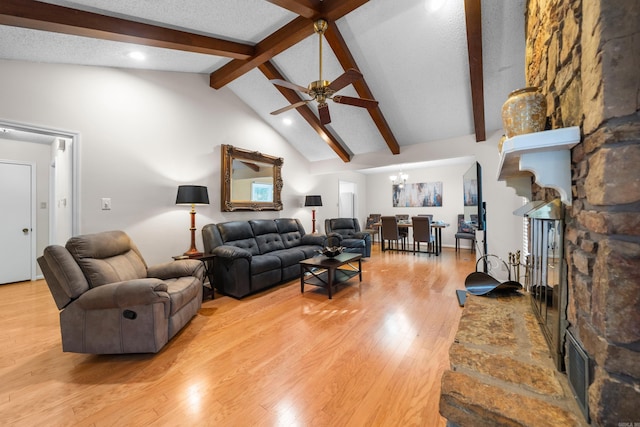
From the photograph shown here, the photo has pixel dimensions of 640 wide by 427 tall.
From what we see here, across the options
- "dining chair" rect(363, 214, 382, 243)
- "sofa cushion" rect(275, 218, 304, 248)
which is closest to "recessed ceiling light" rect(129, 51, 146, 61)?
"sofa cushion" rect(275, 218, 304, 248)

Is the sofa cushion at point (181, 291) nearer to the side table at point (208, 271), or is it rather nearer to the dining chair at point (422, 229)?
the side table at point (208, 271)

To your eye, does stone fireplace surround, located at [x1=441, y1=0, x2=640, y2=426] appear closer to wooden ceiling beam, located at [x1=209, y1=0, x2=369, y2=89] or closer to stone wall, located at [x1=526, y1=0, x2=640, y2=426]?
stone wall, located at [x1=526, y1=0, x2=640, y2=426]

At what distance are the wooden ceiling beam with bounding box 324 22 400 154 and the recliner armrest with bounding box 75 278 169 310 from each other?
2983mm

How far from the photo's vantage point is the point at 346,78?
239 centimetres

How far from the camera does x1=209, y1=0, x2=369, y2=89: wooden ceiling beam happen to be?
2.56 meters

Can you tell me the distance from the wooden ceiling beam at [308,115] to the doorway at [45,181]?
2.61 metres

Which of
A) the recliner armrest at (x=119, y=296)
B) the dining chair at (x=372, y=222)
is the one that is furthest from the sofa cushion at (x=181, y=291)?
the dining chair at (x=372, y=222)

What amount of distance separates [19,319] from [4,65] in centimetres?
259

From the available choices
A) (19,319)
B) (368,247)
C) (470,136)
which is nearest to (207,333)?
(19,319)

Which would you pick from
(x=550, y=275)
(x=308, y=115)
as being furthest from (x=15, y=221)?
(x=550, y=275)

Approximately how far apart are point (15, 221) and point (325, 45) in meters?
5.39

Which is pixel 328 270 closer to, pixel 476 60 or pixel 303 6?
pixel 303 6

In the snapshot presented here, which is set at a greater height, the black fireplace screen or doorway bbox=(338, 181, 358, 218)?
doorway bbox=(338, 181, 358, 218)

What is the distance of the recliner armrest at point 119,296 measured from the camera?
1.95 m
